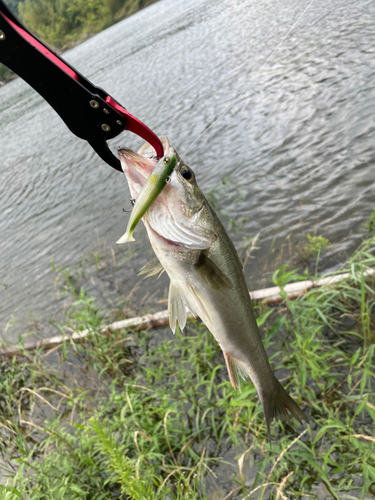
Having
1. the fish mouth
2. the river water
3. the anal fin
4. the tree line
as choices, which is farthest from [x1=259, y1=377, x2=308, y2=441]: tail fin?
the tree line

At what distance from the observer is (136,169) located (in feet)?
4.36

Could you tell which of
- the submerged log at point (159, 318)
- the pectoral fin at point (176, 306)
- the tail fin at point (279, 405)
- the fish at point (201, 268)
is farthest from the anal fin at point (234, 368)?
the submerged log at point (159, 318)

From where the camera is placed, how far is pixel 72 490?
285 centimetres

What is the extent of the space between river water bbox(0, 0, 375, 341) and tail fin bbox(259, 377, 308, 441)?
10.5 feet

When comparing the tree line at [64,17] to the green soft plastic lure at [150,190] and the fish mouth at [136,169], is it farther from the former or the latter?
the green soft plastic lure at [150,190]

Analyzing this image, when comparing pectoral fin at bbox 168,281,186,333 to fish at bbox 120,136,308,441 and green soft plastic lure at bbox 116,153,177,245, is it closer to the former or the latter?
fish at bbox 120,136,308,441

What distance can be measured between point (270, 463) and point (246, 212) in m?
4.82

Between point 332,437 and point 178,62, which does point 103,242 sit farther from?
point 178,62

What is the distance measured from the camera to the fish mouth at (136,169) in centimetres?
130

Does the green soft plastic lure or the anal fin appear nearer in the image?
the green soft plastic lure

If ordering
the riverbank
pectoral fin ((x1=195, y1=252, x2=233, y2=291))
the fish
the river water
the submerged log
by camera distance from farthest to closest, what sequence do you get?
1. the river water
2. the submerged log
3. the riverbank
4. pectoral fin ((x1=195, y1=252, x2=233, y2=291))
5. the fish

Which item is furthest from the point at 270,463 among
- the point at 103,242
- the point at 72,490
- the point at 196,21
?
the point at 196,21

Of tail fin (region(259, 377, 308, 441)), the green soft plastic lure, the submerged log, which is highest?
the green soft plastic lure

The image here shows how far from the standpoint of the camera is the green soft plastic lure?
123cm
